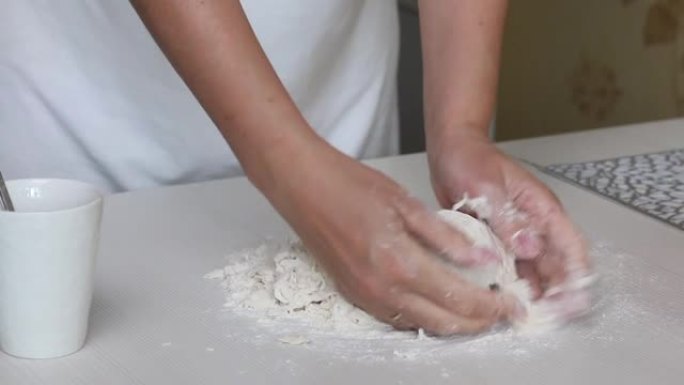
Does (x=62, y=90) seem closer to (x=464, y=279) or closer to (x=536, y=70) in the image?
(x=464, y=279)

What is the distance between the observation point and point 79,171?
3.97ft

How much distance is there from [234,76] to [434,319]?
0.22 m

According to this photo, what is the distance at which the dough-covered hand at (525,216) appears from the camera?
0.90 metres

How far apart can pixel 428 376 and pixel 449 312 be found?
6cm

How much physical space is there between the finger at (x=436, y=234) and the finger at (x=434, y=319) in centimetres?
4

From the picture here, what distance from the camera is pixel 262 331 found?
2.78 ft

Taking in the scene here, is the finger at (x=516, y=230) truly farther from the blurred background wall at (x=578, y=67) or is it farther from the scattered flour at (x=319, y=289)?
the blurred background wall at (x=578, y=67)

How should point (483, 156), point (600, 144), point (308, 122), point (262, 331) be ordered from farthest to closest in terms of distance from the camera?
point (600, 144), point (308, 122), point (483, 156), point (262, 331)

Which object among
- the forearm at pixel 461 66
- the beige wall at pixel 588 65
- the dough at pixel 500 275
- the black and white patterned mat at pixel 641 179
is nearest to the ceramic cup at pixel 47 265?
the dough at pixel 500 275

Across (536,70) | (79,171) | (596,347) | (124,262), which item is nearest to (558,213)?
(596,347)

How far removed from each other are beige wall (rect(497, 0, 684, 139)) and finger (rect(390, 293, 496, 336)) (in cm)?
115

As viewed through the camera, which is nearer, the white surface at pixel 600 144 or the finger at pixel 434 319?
the finger at pixel 434 319

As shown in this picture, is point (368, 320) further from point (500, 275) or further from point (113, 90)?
point (113, 90)

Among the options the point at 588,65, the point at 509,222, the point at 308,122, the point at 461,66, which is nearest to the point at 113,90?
the point at 308,122
